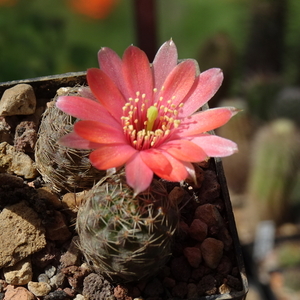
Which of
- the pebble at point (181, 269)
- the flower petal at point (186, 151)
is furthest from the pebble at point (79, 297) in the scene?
the flower petal at point (186, 151)

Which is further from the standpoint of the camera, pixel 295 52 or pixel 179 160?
pixel 295 52

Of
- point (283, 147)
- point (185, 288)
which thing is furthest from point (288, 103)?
point (185, 288)

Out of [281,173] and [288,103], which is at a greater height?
[288,103]

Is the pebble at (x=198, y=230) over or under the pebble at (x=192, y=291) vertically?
over

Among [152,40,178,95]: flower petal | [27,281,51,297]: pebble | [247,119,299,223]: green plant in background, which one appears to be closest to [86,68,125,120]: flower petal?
[152,40,178,95]: flower petal

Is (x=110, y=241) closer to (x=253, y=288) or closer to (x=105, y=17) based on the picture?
(x=253, y=288)

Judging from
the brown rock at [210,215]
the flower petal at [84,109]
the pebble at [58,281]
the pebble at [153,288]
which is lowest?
the pebble at [153,288]

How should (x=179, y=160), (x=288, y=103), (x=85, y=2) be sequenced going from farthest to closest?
(x=85, y=2)
(x=288, y=103)
(x=179, y=160)

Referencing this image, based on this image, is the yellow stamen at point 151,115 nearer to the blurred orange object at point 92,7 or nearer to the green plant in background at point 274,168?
the green plant in background at point 274,168
